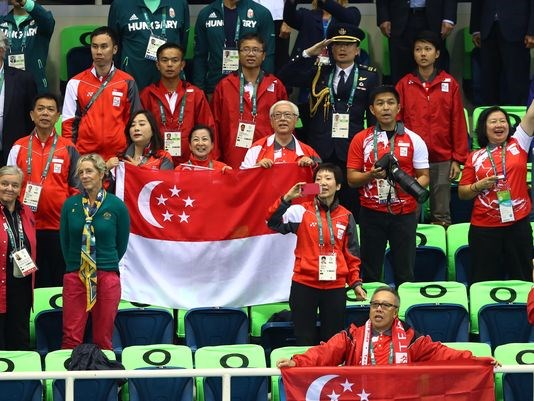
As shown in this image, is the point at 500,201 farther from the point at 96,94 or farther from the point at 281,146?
the point at 96,94

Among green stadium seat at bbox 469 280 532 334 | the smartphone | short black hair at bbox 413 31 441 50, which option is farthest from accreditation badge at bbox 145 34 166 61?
green stadium seat at bbox 469 280 532 334

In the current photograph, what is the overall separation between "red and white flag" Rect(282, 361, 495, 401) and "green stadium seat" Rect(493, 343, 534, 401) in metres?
0.80

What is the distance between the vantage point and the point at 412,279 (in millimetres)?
11445

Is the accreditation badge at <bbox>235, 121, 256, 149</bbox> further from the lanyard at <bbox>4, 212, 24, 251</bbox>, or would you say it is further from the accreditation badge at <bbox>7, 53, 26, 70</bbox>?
the lanyard at <bbox>4, 212, 24, 251</bbox>

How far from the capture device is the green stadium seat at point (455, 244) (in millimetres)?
11766

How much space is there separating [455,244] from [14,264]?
134 inches

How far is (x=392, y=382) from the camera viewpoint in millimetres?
9000

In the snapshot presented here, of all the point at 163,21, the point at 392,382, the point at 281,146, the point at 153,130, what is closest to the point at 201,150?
the point at 153,130

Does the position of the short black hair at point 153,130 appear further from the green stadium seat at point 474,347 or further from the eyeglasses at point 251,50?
the green stadium seat at point 474,347

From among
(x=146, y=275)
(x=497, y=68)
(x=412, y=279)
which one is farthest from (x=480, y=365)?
(x=497, y=68)

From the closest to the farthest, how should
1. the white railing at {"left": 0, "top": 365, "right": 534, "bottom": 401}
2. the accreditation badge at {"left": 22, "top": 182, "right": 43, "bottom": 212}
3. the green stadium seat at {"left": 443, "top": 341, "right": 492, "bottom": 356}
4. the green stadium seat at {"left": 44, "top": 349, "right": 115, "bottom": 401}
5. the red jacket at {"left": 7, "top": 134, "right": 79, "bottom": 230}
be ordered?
1. the white railing at {"left": 0, "top": 365, "right": 534, "bottom": 401}
2. the green stadium seat at {"left": 44, "top": 349, "right": 115, "bottom": 401}
3. the green stadium seat at {"left": 443, "top": 341, "right": 492, "bottom": 356}
4. the accreditation badge at {"left": 22, "top": 182, "right": 43, "bottom": 212}
5. the red jacket at {"left": 7, "top": 134, "right": 79, "bottom": 230}

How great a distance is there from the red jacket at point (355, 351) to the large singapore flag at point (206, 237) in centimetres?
186

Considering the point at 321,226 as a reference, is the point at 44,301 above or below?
below

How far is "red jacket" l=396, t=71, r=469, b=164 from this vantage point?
40.9ft
